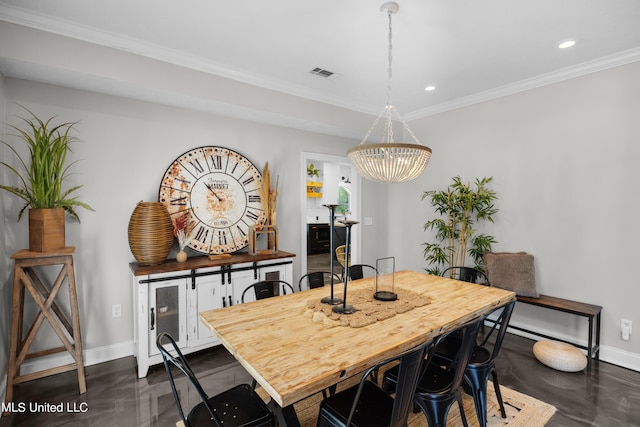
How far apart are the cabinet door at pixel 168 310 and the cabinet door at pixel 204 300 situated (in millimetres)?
69

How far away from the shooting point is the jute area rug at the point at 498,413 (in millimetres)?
2107

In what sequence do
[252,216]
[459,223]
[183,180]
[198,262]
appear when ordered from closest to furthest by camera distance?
[198,262] < [183,180] < [252,216] < [459,223]

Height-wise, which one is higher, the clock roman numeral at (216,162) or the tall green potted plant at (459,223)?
the clock roman numeral at (216,162)

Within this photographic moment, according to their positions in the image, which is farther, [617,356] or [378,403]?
[617,356]

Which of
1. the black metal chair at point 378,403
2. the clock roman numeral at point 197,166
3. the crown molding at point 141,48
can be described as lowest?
the black metal chair at point 378,403

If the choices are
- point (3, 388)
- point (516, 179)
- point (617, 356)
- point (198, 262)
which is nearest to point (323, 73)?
point (198, 262)

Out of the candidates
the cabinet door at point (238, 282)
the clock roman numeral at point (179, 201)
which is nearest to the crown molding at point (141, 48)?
the clock roman numeral at point (179, 201)

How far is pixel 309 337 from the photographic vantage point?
1.62 meters

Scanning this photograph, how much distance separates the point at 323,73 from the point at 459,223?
241 centimetres

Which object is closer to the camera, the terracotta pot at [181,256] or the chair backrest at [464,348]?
the chair backrest at [464,348]

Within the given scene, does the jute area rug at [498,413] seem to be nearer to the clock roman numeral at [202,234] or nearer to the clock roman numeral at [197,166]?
the clock roman numeral at [202,234]

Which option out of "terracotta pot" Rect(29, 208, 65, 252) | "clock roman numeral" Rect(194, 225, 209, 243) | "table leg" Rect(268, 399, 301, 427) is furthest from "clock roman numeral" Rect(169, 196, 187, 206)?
"table leg" Rect(268, 399, 301, 427)

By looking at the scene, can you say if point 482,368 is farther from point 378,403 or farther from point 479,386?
point 378,403

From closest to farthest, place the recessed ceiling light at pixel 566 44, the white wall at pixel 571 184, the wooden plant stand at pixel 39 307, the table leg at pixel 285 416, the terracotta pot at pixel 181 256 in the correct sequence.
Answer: the table leg at pixel 285 416 < the wooden plant stand at pixel 39 307 < the recessed ceiling light at pixel 566 44 < the white wall at pixel 571 184 < the terracotta pot at pixel 181 256
